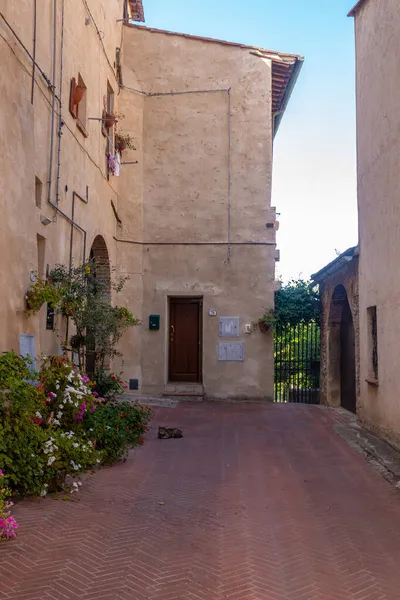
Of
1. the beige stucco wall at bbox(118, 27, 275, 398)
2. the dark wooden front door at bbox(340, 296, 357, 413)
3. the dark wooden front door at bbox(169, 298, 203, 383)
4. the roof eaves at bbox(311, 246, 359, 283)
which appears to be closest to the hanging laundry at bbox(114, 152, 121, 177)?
the beige stucco wall at bbox(118, 27, 275, 398)

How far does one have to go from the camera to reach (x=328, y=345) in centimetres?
1305

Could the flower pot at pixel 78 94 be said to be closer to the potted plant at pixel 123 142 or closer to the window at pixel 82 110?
the window at pixel 82 110

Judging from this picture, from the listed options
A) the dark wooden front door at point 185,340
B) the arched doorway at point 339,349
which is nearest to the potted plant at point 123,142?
the dark wooden front door at point 185,340

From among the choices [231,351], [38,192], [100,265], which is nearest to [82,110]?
[38,192]

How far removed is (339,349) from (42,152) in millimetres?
8351

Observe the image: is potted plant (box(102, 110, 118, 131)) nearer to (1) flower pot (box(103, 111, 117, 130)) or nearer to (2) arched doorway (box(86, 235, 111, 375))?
(1) flower pot (box(103, 111, 117, 130))

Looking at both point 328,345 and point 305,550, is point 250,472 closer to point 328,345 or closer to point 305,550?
point 305,550

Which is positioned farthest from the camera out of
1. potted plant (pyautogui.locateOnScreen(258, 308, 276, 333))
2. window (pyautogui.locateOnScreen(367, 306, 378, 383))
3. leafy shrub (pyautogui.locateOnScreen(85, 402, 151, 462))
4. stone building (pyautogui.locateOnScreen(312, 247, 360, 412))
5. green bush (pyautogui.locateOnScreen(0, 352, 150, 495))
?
potted plant (pyautogui.locateOnScreen(258, 308, 276, 333))

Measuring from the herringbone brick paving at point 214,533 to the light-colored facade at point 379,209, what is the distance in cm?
179

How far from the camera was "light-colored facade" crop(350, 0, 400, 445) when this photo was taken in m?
7.90

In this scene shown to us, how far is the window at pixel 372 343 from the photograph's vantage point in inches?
366

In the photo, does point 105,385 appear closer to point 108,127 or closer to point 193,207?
point 108,127

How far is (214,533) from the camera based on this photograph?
4.42 metres

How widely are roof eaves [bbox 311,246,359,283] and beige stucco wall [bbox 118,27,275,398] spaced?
45.1 inches
